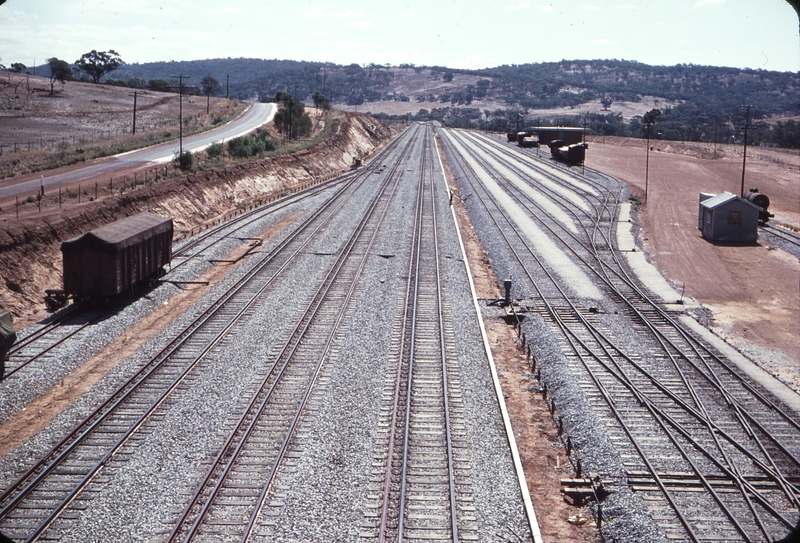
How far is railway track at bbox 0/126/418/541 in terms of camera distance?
34.5 feet

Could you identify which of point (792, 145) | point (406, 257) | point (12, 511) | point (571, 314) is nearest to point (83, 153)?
point (406, 257)

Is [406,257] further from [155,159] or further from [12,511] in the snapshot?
[155,159]

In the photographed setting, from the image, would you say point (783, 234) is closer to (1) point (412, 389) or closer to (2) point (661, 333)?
(2) point (661, 333)

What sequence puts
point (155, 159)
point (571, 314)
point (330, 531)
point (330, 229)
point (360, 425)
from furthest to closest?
point (155, 159) → point (330, 229) → point (571, 314) → point (360, 425) → point (330, 531)

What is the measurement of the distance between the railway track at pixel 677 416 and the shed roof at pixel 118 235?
1371cm

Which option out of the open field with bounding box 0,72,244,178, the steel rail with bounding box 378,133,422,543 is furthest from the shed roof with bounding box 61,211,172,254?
the open field with bounding box 0,72,244,178

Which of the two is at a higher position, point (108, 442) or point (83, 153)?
point (83, 153)

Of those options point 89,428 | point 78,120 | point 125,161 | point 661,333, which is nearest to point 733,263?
point 661,333

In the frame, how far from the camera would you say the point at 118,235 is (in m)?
22.0

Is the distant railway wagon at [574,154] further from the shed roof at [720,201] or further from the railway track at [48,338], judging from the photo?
the railway track at [48,338]

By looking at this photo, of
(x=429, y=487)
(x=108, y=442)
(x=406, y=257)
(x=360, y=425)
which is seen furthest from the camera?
(x=406, y=257)

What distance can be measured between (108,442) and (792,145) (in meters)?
134

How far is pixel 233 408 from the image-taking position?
47.3 ft

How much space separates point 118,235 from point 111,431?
1035 cm
